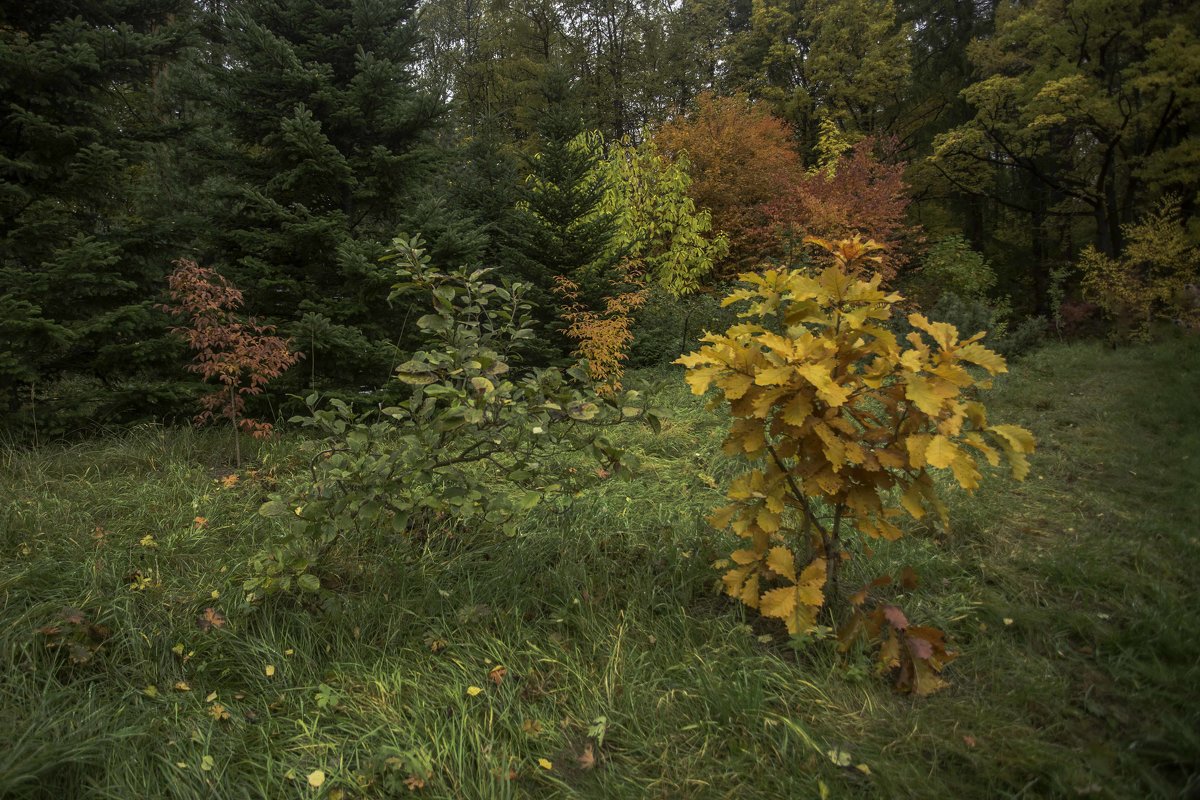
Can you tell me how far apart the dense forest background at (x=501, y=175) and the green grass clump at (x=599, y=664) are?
2064 mm

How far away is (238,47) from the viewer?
542 centimetres

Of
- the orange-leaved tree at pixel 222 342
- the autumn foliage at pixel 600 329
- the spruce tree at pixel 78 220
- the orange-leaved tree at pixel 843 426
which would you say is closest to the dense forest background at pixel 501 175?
the spruce tree at pixel 78 220

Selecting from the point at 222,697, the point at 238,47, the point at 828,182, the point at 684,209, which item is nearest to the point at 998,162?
the point at 828,182

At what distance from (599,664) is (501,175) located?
28.2 feet

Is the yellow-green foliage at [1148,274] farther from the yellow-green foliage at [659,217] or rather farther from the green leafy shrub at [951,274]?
the yellow-green foliage at [659,217]

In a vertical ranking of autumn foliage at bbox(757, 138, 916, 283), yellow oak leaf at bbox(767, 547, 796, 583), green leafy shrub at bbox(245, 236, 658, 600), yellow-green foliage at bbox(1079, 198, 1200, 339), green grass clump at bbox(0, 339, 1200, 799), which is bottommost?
green grass clump at bbox(0, 339, 1200, 799)

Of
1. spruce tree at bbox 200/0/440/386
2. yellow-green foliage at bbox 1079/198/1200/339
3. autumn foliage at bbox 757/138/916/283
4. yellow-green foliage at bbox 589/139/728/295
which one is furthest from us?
yellow-green foliage at bbox 589/139/728/295

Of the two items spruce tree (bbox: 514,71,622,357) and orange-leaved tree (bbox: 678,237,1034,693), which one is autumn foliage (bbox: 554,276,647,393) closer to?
spruce tree (bbox: 514,71,622,357)

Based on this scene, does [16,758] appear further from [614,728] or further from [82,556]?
[614,728]

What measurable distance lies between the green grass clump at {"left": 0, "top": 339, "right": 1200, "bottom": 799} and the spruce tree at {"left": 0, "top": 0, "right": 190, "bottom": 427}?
198 centimetres

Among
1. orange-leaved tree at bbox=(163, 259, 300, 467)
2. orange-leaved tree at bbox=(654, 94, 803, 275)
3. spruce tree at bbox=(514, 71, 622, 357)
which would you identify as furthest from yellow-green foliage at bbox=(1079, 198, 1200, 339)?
orange-leaved tree at bbox=(163, 259, 300, 467)

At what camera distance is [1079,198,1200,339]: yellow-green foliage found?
20.5ft

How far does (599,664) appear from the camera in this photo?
2.13m

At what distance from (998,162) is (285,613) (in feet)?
54.0
